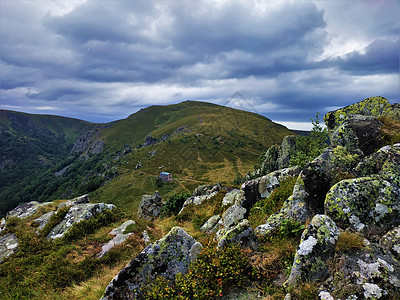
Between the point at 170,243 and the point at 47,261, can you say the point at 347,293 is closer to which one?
the point at 170,243

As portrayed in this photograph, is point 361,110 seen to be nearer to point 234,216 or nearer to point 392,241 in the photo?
point 392,241

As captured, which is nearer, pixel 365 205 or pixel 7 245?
pixel 365 205

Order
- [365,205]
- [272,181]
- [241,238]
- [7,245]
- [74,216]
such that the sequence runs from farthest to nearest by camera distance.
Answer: [74,216] → [272,181] → [7,245] → [241,238] → [365,205]

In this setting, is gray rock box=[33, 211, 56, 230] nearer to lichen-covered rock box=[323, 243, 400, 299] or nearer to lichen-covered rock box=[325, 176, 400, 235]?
lichen-covered rock box=[323, 243, 400, 299]

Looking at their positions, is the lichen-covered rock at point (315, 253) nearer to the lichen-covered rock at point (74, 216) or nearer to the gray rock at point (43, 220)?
the lichen-covered rock at point (74, 216)

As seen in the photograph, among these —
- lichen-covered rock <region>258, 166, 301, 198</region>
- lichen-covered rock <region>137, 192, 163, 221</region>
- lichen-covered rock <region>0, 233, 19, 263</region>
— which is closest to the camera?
lichen-covered rock <region>0, 233, 19, 263</region>

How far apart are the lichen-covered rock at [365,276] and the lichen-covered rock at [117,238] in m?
11.9

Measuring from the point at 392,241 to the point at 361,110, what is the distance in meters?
12.6

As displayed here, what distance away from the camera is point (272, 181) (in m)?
13.3

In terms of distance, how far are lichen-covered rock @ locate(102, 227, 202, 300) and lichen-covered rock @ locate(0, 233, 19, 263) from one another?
11445 millimetres

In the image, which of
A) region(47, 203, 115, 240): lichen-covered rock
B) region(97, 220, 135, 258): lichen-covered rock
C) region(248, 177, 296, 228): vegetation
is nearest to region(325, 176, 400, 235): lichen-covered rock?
region(248, 177, 296, 228): vegetation

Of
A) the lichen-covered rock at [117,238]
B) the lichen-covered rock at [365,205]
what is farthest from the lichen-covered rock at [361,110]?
the lichen-covered rock at [117,238]

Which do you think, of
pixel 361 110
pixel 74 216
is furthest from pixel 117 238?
pixel 361 110

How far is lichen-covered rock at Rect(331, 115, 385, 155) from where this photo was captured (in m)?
9.54
